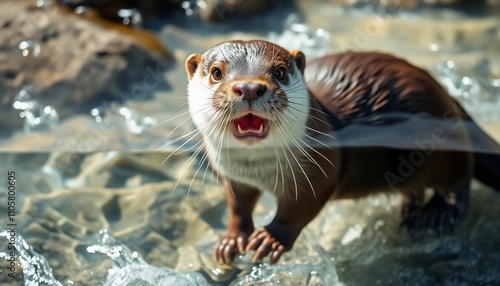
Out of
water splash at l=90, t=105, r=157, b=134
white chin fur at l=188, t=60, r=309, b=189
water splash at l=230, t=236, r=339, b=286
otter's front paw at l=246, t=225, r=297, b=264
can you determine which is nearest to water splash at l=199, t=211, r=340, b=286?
water splash at l=230, t=236, r=339, b=286

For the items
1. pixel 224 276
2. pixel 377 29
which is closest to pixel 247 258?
pixel 224 276

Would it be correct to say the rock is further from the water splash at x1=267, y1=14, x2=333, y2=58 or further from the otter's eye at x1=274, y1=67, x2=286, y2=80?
the otter's eye at x1=274, y1=67, x2=286, y2=80

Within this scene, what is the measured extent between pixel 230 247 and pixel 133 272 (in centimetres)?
33

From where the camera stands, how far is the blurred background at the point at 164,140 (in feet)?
9.20

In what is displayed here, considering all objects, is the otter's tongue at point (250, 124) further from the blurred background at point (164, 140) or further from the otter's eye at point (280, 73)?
the blurred background at point (164, 140)

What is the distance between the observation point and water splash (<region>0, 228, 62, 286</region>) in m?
2.65

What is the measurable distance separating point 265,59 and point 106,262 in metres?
0.96

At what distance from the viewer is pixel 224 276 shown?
2725 millimetres

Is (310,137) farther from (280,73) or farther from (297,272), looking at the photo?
(297,272)

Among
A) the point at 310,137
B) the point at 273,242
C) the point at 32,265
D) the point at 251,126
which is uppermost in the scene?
the point at 251,126

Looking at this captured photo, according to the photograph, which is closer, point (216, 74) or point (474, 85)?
point (216, 74)

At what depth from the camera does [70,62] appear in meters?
3.99

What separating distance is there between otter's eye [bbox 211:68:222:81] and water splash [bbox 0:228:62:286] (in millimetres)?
892

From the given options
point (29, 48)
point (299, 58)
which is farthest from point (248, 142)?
point (29, 48)
